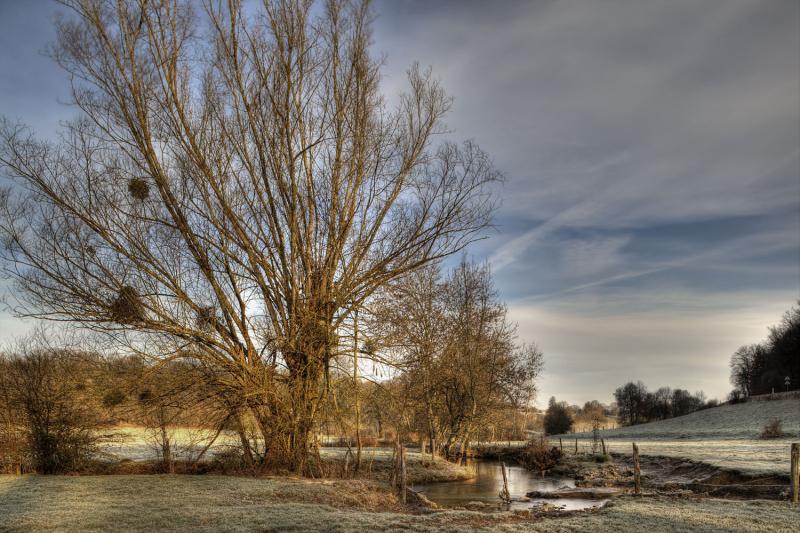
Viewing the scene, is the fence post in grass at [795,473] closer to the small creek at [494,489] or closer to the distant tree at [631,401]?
the small creek at [494,489]

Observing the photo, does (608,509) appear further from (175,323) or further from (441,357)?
(441,357)

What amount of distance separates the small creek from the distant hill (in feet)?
65.7

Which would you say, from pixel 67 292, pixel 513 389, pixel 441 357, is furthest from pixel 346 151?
pixel 513 389

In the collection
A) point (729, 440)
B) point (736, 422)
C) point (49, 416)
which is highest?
point (49, 416)

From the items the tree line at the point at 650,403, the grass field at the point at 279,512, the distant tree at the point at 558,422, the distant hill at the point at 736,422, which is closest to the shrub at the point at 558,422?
the distant tree at the point at 558,422

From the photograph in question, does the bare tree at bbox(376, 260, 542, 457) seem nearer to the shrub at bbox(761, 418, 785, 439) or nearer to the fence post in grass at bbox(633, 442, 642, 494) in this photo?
the fence post in grass at bbox(633, 442, 642, 494)

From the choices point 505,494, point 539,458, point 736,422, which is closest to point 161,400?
point 505,494

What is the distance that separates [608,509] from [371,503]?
18.2ft

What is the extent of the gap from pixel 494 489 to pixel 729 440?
22978 mm

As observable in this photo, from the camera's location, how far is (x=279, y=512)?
413 inches

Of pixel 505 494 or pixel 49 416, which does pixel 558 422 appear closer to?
pixel 505 494

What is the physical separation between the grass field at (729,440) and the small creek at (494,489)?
20.5 ft

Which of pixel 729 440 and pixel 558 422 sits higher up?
pixel 729 440

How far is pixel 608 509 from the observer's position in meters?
12.4
